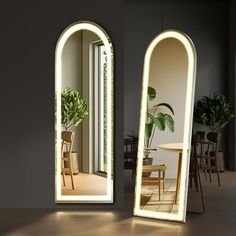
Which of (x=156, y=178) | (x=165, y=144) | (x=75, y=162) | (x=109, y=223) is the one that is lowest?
(x=109, y=223)

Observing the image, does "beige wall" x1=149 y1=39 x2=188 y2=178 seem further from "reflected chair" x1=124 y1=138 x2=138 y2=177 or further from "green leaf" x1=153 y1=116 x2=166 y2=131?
"reflected chair" x1=124 y1=138 x2=138 y2=177

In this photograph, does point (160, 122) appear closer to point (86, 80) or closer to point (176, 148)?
point (176, 148)

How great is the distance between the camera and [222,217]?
610 centimetres

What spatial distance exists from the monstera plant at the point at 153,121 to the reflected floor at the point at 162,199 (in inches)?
19.5

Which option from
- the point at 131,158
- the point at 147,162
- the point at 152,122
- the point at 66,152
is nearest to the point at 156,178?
the point at 147,162

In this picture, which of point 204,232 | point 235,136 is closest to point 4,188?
point 204,232

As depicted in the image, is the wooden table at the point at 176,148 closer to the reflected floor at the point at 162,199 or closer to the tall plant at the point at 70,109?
the reflected floor at the point at 162,199

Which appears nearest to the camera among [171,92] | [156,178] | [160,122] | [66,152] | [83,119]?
[156,178]

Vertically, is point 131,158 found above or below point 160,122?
below

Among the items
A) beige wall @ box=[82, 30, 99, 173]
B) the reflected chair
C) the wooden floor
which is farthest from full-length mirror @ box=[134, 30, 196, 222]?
the reflected chair

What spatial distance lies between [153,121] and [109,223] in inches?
67.2

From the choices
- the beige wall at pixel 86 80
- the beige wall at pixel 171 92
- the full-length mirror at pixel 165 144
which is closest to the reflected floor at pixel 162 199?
the full-length mirror at pixel 165 144

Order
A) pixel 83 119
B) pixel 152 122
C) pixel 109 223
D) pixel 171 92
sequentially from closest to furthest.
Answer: pixel 109 223 < pixel 83 119 < pixel 152 122 < pixel 171 92

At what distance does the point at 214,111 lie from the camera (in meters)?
9.84
